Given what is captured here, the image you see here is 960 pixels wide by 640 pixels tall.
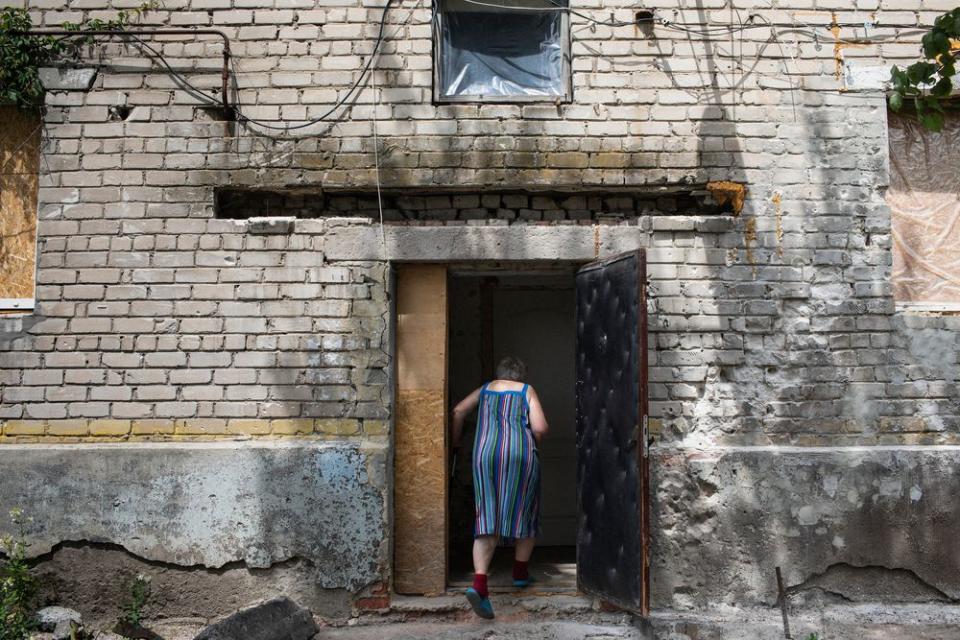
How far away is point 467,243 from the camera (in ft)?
15.3

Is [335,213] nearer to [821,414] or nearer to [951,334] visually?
[821,414]

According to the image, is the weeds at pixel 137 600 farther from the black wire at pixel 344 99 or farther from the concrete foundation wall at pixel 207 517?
the black wire at pixel 344 99

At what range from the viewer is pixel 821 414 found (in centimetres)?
460

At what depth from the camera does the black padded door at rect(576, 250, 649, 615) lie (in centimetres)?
409

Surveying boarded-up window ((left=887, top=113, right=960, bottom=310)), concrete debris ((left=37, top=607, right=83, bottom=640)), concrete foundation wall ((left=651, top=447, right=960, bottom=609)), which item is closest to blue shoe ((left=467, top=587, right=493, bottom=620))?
concrete foundation wall ((left=651, top=447, right=960, bottom=609))

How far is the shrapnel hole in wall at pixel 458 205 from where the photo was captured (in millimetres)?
4773

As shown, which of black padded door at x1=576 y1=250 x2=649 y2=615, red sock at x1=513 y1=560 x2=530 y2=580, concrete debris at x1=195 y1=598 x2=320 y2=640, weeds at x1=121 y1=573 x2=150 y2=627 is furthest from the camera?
red sock at x1=513 y1=560 x2=530 y2=580

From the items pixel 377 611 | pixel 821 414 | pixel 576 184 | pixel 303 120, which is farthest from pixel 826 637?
pixel 303 120

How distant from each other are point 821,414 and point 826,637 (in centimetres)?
123

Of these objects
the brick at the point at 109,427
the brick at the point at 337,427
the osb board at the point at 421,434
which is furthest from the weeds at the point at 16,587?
the osb board at the point at 421,434

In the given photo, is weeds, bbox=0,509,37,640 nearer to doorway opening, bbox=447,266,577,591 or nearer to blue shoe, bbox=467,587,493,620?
blue shoe, bbox=467,587,493,620

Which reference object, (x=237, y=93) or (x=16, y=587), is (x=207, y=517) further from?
(x=237, y=93)

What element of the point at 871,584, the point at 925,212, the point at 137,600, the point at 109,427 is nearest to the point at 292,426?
the point at 109,427

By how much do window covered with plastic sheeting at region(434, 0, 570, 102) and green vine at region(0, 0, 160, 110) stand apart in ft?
5.88
